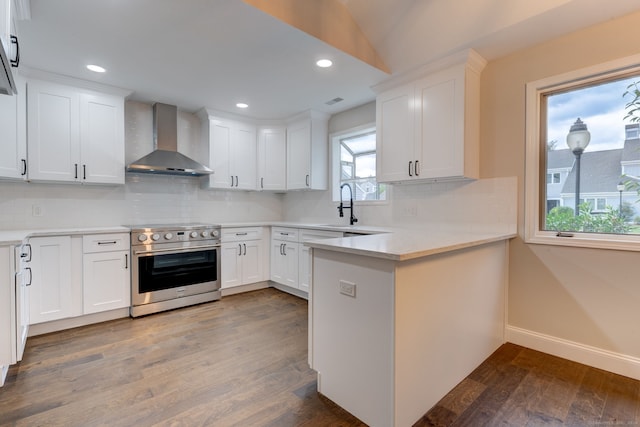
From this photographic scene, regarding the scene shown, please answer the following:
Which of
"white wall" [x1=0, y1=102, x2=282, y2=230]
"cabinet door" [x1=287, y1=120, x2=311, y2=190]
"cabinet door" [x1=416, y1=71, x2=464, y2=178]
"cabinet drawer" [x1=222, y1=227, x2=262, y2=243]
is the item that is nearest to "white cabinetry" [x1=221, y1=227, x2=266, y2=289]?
"cabinet drawer" [x1=222, y1=227, x2=262, y2=243]

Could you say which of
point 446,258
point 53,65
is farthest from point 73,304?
point 446,258

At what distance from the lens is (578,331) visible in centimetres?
238

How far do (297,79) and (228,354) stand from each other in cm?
269

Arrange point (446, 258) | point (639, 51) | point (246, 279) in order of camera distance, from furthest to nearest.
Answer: point (246, 279) → point (639, 51) → point (446, 258)

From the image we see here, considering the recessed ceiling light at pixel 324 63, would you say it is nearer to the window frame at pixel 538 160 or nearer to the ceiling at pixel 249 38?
the ceiling at pixel 249 38

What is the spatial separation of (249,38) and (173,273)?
264cm

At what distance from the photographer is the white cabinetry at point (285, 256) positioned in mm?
4012

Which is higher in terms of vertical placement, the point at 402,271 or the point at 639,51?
the point at 639,51

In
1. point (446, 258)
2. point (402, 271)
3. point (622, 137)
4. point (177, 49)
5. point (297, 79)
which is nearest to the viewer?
point (402, 271)

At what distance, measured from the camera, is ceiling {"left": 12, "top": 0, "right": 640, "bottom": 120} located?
2.15 metres

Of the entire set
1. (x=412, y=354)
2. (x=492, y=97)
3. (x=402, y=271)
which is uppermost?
(x=492, y=97)

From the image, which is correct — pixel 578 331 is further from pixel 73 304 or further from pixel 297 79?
pixel 73 304

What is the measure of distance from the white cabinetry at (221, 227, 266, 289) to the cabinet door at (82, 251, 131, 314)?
1097mm

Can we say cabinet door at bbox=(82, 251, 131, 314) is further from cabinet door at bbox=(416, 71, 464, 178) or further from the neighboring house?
the neighboring house
